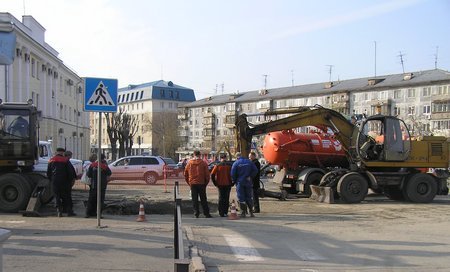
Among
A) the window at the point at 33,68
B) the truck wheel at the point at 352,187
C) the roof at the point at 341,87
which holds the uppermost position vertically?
the roof at the point at 341,87

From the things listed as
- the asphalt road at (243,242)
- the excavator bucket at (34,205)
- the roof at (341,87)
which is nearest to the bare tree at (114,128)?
the roof at (341,87)

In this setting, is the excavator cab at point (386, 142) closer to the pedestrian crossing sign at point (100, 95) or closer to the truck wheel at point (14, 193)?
the pedestrian crossing sign at point (100, 95)

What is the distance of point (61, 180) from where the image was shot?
45.5 ft

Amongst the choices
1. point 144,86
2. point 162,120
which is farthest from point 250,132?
point 144,86

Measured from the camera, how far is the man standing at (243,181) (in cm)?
1420

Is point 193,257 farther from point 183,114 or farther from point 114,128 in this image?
point 183,114

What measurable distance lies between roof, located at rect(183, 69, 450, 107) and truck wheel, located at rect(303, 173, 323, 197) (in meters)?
65.5

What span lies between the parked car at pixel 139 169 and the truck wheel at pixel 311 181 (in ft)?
38.8

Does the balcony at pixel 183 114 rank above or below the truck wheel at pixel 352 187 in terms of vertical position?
above

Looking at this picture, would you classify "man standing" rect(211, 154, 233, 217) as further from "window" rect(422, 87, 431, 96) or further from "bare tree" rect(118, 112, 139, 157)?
"window" rect(422, 87, 431, 96)

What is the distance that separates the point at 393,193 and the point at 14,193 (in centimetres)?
1373

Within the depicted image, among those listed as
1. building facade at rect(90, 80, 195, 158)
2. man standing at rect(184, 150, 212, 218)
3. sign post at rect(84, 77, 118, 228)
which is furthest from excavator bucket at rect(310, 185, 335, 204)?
building facade at rect(90, 80, 195, 158)

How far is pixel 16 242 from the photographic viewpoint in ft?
32.5

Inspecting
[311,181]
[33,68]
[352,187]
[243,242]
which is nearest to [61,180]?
[243,242]
